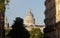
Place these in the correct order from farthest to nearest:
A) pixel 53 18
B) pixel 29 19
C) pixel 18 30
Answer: pixel 29 19
pixel 18 30
pixel 53 18

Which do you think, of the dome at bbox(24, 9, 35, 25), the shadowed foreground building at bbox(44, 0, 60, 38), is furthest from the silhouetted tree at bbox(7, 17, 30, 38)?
the dome at bbox(24, 9, 35, 25)

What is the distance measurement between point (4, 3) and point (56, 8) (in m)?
29.9

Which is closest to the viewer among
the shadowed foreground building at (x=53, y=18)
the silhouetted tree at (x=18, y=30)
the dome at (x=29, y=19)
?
the shadowed foreground building at (x=53, y=18)

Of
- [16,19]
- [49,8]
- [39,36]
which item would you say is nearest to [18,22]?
[16,19]

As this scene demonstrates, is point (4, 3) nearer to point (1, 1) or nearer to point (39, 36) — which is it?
point (1, 1)

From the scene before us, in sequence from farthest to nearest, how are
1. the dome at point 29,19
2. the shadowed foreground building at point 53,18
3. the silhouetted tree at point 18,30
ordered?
the dome at point 29,19 < the silhouetted tree at point 18,30 < the shadowed foreground building at point 53,18

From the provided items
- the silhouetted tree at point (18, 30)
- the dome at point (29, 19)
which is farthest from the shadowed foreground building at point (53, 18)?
the dome at point (29, 19)

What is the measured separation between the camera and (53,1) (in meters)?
62.2

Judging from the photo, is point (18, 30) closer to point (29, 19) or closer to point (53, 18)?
point (53, 18)

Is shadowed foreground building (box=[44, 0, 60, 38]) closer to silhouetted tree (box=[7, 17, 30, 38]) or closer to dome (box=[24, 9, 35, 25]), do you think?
silhouetted tree (box=[7, 17, 30, 38])

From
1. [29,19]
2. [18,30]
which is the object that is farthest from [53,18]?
[29,19]

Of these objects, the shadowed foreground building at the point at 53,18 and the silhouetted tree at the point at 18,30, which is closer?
the shadowed foreground building at the point at 53,18

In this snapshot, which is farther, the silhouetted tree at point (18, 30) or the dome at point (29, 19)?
the dome at point (29, 19)

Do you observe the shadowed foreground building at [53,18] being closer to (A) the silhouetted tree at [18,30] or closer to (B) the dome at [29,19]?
(A) the silhouetted tree at [18,30]
